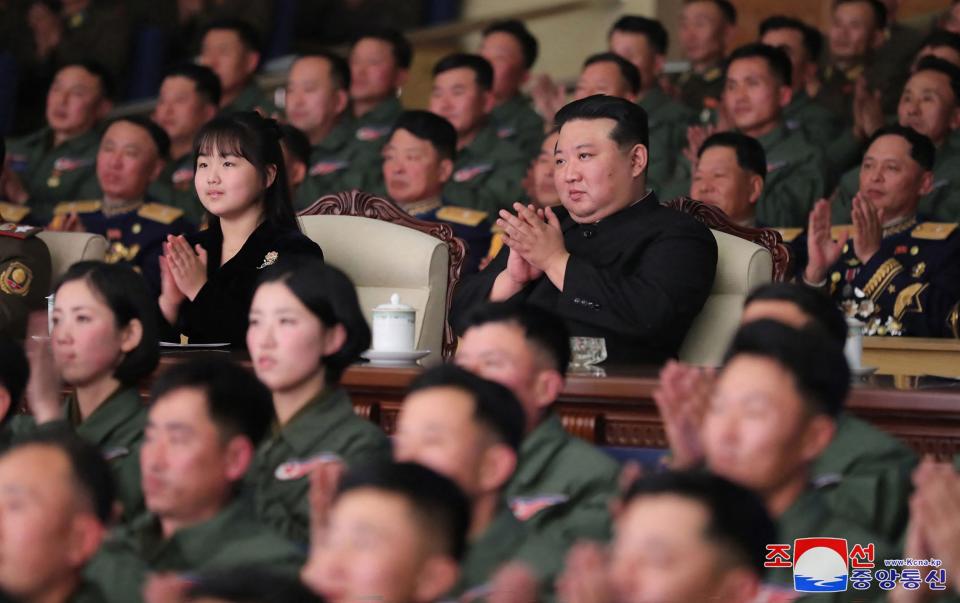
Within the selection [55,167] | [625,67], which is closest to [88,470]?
[625,67]

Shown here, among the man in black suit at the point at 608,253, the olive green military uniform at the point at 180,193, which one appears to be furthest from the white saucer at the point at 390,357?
the olive green military uniform at the point at 180,193

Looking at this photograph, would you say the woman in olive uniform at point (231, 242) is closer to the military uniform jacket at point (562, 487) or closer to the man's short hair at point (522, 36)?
the military uniform jacket at point (562, 487)

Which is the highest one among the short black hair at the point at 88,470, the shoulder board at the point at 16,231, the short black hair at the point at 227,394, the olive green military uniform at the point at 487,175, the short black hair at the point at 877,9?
the short black hair at the point at 877,9

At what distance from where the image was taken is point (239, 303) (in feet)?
11.9

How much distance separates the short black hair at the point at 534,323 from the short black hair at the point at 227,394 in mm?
372

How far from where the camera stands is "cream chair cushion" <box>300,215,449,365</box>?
3.78 m

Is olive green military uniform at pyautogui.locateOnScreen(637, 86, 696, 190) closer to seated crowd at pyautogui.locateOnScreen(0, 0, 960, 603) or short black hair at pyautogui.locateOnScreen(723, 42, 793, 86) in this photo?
short black hair at pyautogui.locateOnScreen(723, 42, 793, 86)

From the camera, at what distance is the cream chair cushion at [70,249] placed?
13.6 feet

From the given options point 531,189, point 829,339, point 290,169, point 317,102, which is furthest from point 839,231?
point 829,339

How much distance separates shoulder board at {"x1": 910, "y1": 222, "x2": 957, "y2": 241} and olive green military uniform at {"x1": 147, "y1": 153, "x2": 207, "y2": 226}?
2557 millimetres

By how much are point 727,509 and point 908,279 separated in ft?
10.5

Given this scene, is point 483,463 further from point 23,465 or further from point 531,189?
point 531,189

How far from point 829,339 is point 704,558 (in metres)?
0.56

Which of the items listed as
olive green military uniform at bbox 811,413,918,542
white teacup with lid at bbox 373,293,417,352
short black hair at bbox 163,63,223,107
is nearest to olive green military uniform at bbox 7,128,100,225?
short black hair at bbox 163,63,223,107
